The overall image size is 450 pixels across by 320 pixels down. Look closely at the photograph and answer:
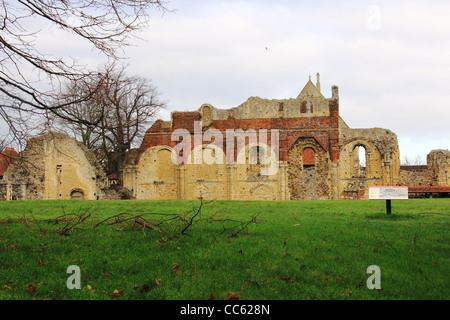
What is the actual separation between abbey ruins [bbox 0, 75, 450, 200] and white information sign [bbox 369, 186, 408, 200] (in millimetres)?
19150

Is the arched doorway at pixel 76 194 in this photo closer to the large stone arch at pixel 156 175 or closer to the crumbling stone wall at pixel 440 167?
the large stone arch at pixel 156 175

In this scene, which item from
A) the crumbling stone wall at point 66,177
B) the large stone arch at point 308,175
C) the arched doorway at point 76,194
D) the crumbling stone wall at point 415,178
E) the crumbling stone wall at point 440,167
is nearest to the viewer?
the crumbling stone wall at point 66,177

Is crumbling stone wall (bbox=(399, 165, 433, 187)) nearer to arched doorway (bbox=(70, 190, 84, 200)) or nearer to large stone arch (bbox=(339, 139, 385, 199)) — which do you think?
large stone arch (bbox=(339, 139, 385, 199))

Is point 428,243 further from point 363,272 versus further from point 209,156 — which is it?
point 209,156

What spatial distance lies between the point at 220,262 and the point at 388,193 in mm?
7464

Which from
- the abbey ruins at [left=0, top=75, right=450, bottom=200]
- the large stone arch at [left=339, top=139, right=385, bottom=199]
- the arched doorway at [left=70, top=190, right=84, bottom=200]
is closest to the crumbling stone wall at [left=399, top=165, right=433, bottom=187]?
the abbey ruins at [left=0, top=75, right=450, bottom=200]

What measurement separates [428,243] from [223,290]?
4600mm

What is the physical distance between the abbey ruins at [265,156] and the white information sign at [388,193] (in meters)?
19.2

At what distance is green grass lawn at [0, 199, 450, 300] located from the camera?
15.5 ft

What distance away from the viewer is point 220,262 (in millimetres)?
5840

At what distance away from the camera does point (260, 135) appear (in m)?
31.5

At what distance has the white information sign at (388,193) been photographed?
11.3 metres

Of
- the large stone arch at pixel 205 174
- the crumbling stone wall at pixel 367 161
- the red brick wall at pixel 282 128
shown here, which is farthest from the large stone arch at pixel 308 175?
the large stone arch at pixel 205 174
